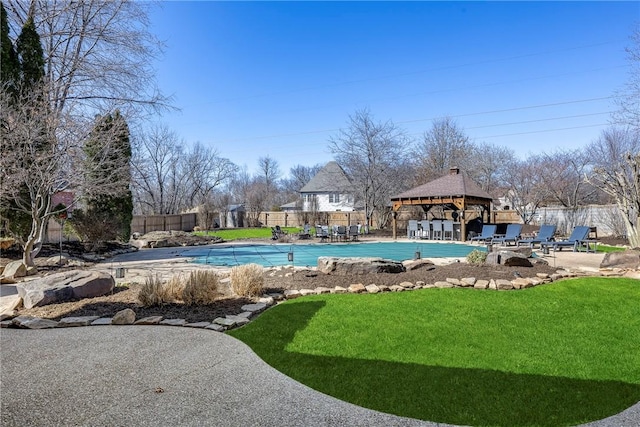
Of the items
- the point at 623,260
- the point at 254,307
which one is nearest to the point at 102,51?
the point at 254,307

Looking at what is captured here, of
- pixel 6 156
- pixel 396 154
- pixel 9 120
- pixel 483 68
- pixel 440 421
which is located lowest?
pixel 440 421

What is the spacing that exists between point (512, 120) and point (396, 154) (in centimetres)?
725

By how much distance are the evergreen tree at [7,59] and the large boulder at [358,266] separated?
9.89 meters

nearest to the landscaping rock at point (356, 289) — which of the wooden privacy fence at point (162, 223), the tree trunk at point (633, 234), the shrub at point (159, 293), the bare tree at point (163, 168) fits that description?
the shrub at point (159, 293)

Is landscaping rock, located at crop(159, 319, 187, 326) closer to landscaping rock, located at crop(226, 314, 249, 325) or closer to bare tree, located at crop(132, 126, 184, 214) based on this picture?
landscaping rock, located at crop(226, 314, 249, 325)

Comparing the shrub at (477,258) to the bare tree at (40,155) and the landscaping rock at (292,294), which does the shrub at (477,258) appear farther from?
the bare tree at (40,155)

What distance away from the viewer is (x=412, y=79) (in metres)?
21.4

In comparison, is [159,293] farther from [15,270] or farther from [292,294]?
[15,270]

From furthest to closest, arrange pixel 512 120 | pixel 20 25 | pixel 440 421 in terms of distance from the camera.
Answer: pixel 512 120 < pixel 20 25 < pixel 440 421

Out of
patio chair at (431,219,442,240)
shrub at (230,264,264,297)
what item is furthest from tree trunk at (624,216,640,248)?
shrub at (230,264,264,297)

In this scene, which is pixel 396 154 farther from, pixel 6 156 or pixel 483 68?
pixel 6 156

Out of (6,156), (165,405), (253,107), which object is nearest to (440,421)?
(165,405)

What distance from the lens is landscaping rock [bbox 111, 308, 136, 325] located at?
4.58 m

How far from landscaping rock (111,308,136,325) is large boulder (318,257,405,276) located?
3781 millimetres
